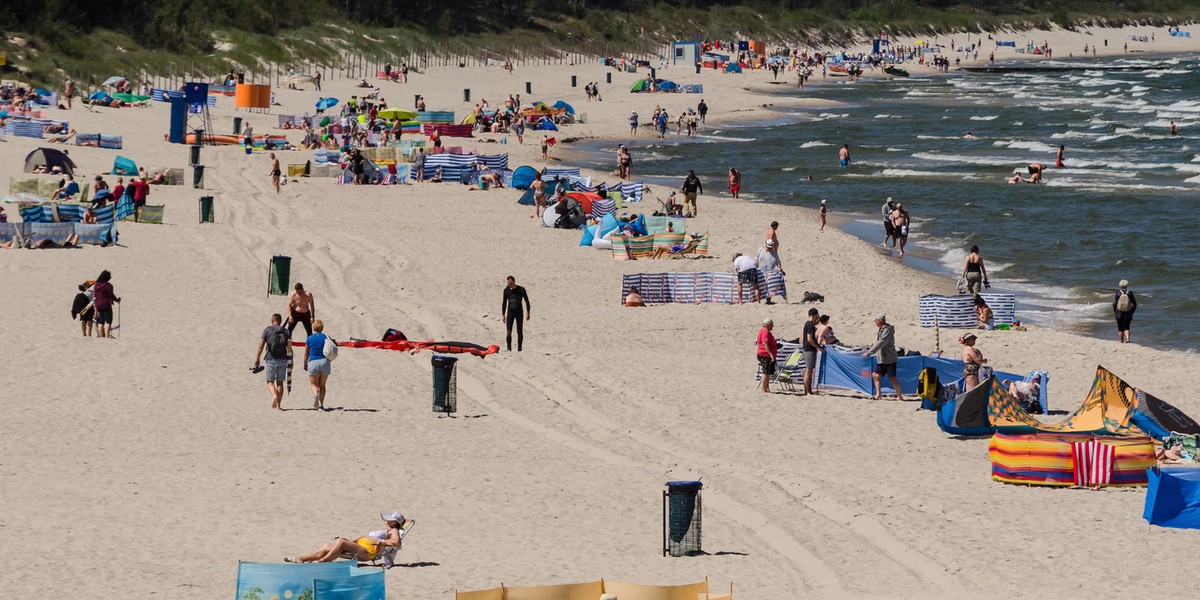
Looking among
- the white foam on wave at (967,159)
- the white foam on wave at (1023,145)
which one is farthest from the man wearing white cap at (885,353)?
the white foam on wave at (1023,145)

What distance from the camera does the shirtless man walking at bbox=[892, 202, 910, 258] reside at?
1185 inches

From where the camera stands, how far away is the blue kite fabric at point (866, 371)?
17.8 meters

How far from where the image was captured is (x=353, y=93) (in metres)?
62.8

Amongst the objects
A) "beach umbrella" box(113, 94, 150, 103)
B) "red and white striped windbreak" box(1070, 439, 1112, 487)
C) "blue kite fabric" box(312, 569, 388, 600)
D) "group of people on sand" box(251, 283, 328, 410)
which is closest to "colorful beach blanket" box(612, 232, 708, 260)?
"group of people on sand" box(251, 283, 328, 410)

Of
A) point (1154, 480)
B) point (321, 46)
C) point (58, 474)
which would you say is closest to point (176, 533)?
point (58, 474)

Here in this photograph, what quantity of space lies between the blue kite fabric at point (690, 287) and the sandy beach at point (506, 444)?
0.43m

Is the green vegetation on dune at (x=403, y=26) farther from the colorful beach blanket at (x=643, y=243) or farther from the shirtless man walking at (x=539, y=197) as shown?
the colorful beach blanket at (x=643, y=243)

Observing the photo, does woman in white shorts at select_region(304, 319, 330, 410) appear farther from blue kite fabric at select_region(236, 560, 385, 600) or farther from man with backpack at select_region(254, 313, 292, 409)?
blue kite fabric at select_region(236, 560, 385, 600)

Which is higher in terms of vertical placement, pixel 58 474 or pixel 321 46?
pixel 321 46

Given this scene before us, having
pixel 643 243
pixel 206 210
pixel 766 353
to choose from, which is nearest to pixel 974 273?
pixel 643 243

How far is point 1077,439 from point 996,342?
603cm

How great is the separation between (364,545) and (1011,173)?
36.9 meters

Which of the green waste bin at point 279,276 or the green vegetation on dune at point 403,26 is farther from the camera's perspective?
the green vegetation on dune at point 403,26

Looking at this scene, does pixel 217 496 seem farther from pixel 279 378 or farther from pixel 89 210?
pixel 89 210
